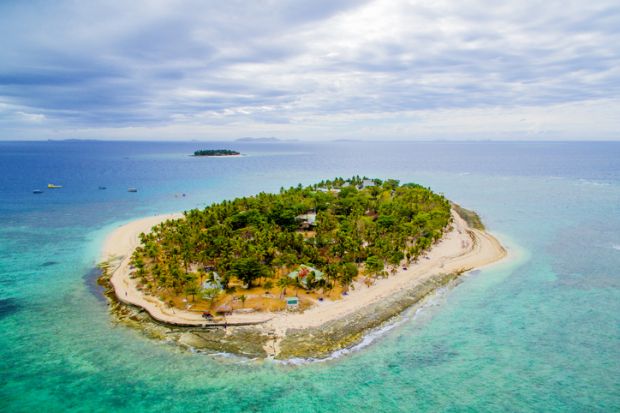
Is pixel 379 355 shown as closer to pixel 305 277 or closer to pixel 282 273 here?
pixel 305 277

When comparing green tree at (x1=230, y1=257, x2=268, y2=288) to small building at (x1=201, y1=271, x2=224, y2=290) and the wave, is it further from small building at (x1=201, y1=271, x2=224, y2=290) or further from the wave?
the wave

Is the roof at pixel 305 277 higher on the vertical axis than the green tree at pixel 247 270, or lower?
lower

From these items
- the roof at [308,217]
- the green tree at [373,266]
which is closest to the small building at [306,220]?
the roof at [308,217]

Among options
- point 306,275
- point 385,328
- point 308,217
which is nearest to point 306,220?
point 308,217

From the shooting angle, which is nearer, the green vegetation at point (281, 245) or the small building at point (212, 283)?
the small building at point (212, 283)

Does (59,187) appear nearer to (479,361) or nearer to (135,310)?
(135,310)

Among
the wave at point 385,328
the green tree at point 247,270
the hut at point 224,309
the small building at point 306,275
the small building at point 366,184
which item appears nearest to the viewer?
the wave at point 385,328

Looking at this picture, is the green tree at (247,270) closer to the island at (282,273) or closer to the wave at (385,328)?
the island at (282,273)
